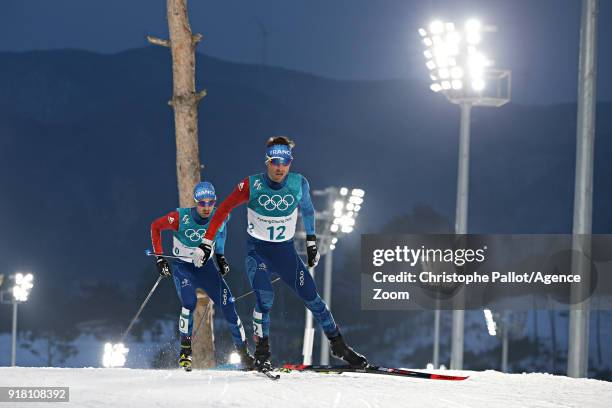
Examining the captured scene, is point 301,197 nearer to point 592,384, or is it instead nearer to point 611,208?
point 592,384

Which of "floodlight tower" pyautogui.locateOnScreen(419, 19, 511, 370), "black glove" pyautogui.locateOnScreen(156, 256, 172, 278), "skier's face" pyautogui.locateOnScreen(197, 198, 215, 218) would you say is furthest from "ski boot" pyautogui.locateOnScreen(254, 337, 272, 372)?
"floodlight tower" pyautogui.locateOnScreen(419, 19, 511, 370)

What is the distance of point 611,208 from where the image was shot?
138 metres

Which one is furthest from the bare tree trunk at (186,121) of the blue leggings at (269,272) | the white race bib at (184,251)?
the blue leggings at (269,272)

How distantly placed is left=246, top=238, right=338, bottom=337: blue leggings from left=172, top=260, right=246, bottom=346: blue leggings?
76 centimetres

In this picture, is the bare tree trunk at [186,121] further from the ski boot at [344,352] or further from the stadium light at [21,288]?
the stadium light at [21,288]

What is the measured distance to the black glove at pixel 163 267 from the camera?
10523 mm

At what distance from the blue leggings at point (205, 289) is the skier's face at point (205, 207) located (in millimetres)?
498

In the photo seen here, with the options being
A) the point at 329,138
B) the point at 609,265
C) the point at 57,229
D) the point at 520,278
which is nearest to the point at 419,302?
the point at 520,278

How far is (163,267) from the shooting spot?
10609mm

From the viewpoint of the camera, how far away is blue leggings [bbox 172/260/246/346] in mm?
10773

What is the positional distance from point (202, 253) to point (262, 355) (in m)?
1.18

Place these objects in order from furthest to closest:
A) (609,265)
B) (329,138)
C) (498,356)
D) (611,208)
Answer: (329,138), (611,208), (498,356), (609,265)

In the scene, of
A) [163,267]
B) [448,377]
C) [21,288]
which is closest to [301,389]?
[448,377]

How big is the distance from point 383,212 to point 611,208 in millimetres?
37656
